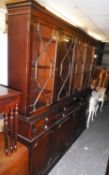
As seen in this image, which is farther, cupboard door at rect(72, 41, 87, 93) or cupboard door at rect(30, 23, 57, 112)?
cupboard door at rect(72, 41, 87, 93)

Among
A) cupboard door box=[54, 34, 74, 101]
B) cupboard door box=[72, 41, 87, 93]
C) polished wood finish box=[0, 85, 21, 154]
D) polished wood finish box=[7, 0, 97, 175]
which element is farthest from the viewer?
cupboard door box=[72, 41, 87, 93]

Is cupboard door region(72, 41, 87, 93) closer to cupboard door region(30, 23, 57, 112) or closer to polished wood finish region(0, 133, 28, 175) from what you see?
cupboard door region(30, 23, 57, 112)

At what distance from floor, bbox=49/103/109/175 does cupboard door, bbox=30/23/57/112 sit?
1.12 metres

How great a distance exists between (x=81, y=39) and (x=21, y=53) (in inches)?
49.9

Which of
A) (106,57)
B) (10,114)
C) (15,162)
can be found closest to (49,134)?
(15,162)

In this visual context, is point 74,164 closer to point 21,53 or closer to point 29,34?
point 21,53

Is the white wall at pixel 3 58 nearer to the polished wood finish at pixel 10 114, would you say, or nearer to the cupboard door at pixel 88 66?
the polished wood finish at pixel 10 114

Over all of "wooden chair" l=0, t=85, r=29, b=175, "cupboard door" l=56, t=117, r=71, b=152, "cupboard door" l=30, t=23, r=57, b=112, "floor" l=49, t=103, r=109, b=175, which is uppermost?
"cupboard door" l=30, t=23, r=57, b=112

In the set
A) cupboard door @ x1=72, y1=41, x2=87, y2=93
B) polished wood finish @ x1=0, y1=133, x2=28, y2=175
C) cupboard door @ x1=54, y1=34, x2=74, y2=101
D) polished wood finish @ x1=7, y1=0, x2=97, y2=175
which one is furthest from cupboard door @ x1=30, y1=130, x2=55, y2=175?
cupboard door @ x1=72, y1=41, x2=87, y2=93

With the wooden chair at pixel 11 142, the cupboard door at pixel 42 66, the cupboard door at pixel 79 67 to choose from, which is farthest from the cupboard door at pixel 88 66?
the wooden chair at pixel 11 142

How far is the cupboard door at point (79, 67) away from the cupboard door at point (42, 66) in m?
0.68

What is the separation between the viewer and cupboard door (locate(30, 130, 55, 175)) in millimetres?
1592

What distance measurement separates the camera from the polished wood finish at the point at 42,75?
4.37 feet

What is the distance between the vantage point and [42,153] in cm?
175
